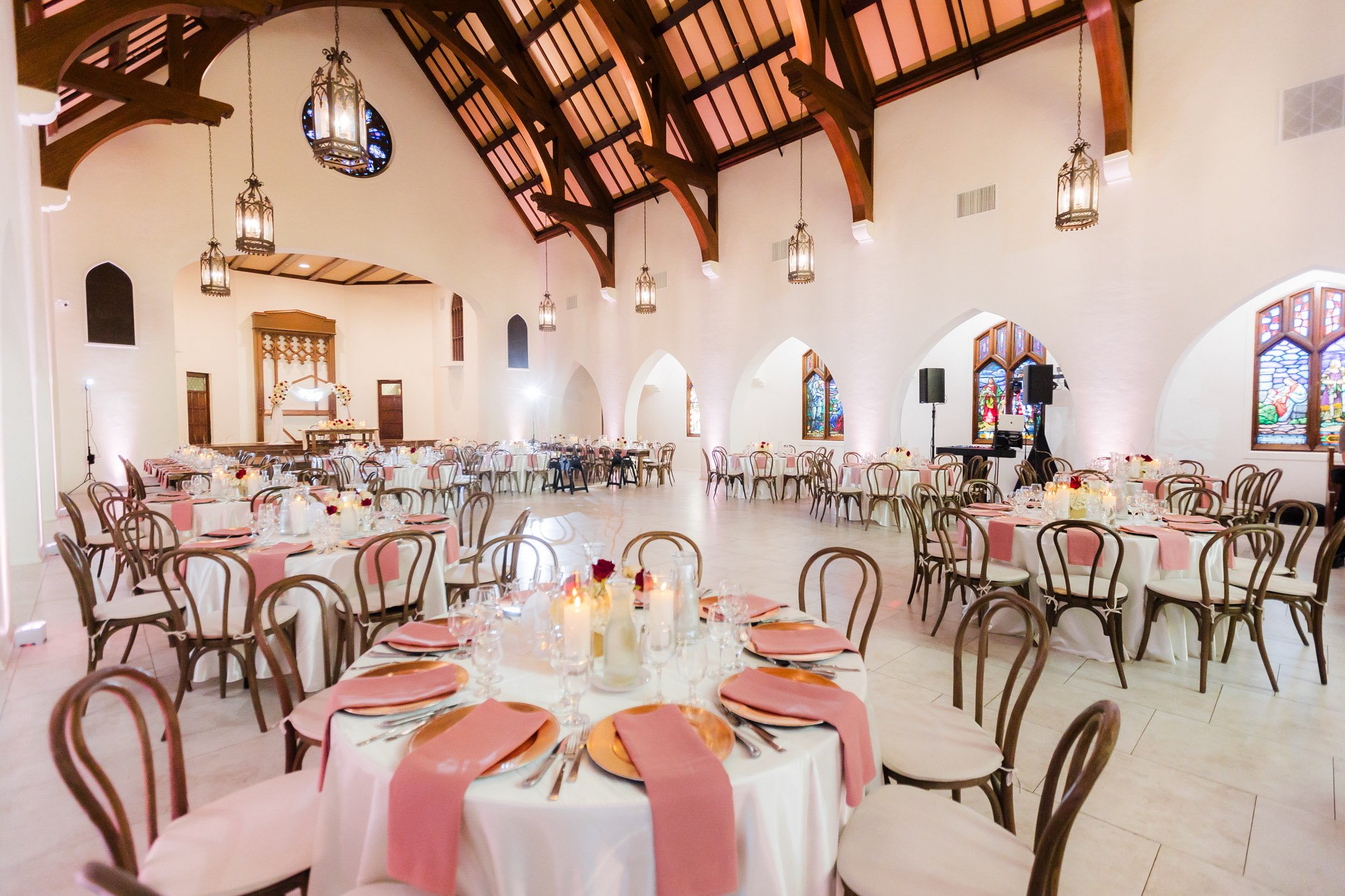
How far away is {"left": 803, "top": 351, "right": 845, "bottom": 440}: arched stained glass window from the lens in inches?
537

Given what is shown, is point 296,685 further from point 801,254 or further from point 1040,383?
point 1040,383

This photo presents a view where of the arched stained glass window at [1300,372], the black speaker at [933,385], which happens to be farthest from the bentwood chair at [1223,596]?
the arched stained glass window at [1300,372]

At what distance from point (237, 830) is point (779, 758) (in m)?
1.32

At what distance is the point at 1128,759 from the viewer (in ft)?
8.66

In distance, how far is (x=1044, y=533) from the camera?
3869 millimetres

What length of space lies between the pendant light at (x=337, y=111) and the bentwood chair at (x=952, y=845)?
352 cm

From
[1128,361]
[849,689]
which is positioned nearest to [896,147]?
[1128,361]

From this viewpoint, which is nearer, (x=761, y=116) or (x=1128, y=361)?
(x=1128, y=361)

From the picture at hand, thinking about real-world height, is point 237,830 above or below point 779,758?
below

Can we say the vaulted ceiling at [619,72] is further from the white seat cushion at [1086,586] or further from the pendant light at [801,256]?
the white seat cushion at [1086,586]

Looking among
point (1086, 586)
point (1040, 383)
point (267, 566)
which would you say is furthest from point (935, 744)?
point (1040, 383)

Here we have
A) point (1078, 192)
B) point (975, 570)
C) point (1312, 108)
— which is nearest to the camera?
point (975, 570)

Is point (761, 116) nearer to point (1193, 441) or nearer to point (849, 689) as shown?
point (1193, 441)

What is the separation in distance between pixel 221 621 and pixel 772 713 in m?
2.91
